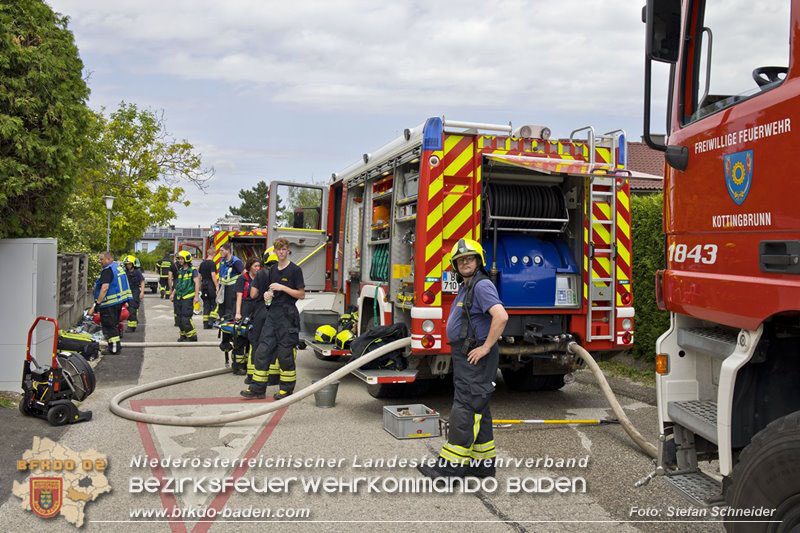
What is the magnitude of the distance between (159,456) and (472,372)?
258 centimetres

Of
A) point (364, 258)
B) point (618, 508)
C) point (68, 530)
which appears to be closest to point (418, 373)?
point (364, 258)

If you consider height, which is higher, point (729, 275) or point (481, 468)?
point (729, 275)

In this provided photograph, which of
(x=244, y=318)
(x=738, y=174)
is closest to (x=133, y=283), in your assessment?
(x=244, y=318)

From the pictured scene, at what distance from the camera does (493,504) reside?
421 centimetres

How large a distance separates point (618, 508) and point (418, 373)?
2.81m

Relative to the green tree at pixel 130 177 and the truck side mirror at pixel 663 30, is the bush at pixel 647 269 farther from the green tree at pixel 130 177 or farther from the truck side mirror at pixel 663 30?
the green tree at pixel 130 177

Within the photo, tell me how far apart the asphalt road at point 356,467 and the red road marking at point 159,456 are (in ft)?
0.04

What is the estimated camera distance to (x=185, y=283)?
12.3 meters

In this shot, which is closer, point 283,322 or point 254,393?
point 283,322

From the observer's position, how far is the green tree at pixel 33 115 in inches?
237

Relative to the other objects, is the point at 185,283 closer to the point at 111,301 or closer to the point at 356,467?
the point at 111,301

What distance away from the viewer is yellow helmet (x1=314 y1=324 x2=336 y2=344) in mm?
8242

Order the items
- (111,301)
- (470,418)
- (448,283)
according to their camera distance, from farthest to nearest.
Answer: (111,301), (448,283), (470,418)

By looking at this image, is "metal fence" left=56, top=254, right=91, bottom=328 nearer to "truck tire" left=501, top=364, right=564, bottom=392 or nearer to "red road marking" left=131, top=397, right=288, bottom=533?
"red road marking" left=131, top=397, right=288, bottom=533
